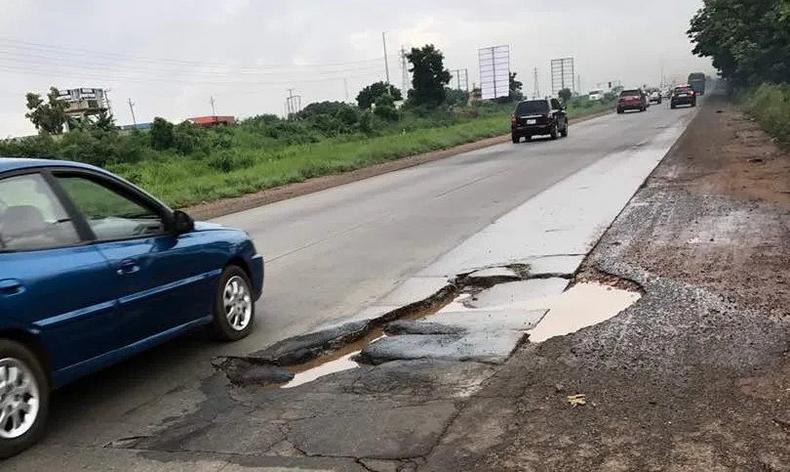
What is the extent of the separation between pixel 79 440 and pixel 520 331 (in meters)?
3.22

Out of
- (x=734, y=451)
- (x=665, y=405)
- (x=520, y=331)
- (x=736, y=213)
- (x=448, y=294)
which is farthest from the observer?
(x=736, y=213)

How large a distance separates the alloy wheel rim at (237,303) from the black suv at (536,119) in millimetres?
28340

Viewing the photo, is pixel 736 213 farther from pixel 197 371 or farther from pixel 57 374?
pixel 57 374

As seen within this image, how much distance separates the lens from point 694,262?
7.76 m

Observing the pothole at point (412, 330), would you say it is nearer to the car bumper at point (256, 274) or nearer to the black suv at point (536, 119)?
the car bumper at point (256, 274)

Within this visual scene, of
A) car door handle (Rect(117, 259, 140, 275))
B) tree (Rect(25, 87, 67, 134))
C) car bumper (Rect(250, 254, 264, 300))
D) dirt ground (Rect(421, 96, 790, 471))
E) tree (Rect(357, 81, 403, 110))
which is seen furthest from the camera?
tree (Rect(357, 81, 403, 110))

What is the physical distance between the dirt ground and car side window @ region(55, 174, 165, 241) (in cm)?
261

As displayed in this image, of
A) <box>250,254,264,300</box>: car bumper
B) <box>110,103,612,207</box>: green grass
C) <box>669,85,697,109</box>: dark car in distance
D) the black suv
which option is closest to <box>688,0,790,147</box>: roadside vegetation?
<box>669,85,697,109</box>: dark car in distance

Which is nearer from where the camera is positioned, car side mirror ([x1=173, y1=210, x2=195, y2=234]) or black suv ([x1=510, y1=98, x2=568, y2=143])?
car side mirror ([x1=173, y1=210, x2=195, y2=234])

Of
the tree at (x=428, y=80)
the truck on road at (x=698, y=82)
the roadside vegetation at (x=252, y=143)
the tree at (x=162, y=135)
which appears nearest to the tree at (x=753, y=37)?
the roadside vegetation at (x=252, y=143)

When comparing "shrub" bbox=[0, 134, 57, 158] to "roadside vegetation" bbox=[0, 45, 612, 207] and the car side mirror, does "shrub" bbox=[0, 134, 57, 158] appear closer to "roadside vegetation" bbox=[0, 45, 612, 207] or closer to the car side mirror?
"roadside vegetation" bbox=[0, 45, 612, 207]

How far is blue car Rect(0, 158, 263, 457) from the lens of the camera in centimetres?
418

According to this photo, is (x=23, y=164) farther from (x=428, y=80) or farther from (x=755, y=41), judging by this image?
(x=428, y=80)

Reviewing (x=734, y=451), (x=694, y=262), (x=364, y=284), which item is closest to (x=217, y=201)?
(x=364, y=284)
